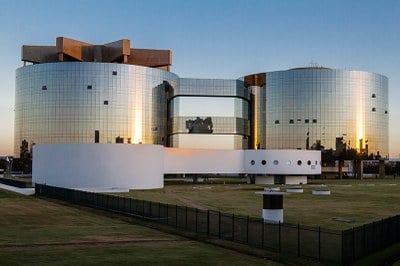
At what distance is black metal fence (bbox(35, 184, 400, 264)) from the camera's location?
29595mm

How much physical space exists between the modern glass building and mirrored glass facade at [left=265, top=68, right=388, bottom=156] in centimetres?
30

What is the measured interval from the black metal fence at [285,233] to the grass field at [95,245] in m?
2.26

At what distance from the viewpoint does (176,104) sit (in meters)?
163

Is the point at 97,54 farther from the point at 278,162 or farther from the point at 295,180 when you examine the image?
the point at 295,180

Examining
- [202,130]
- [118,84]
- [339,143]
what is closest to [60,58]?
[118,84]

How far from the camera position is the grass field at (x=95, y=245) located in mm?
29406

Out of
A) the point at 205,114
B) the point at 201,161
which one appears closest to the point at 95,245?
the point at 201,161

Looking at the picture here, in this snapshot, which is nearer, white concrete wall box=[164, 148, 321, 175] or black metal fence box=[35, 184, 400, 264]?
black metal fence box=[35, 184, 400, 264]

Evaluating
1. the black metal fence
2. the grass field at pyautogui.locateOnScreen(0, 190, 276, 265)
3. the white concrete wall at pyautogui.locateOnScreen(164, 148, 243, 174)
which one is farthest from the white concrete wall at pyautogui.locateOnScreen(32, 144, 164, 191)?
the grass field at pyautogui.locateOnScreen(0, 190, 276, 265)

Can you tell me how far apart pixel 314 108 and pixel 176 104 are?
41.4 m

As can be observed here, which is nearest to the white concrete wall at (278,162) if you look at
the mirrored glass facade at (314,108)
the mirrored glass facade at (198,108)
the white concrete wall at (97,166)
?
the mirrored glass facade at (198,108)

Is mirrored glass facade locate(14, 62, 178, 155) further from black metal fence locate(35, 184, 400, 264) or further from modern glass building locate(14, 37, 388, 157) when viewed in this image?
black metal fence locate(35, 184, 400, 264)

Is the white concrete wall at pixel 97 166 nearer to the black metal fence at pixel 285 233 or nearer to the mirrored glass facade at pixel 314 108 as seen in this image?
the black metal fence at pixel 285 233

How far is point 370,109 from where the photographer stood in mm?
174250
